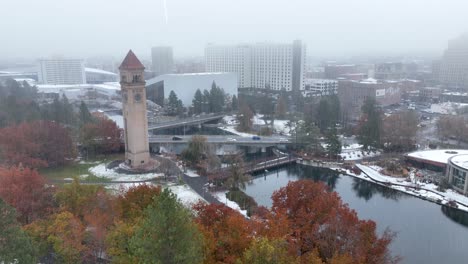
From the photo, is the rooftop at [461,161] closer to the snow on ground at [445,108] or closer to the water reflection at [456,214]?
the water reflection at [456,214]

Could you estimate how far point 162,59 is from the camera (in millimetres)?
91562

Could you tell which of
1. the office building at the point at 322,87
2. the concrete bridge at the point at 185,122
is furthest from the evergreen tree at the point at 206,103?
the office building at the point at 322,87

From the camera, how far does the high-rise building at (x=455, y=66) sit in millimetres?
71625

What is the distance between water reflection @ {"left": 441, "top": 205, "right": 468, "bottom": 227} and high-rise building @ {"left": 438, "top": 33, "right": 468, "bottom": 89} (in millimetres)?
57586

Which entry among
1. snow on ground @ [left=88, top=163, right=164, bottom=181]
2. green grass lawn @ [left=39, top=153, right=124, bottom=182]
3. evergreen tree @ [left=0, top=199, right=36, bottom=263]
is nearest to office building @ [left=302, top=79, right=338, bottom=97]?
green grass lawn @ [left=39, top=153, right=124, bottom=182]

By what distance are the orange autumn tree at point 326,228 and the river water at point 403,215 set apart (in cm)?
401

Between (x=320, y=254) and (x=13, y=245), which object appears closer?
(x=13, y=245)

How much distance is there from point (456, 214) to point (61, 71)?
75.8 metres

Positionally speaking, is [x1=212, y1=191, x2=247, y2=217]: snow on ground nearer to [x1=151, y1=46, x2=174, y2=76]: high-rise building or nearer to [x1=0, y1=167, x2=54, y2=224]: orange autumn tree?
[x1=0, y1=167, x2=54, y2=224]: orange autumn tree

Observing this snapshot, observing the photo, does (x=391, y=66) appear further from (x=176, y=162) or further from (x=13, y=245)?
(x=13, y=245)

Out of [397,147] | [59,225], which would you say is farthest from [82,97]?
[59,225]

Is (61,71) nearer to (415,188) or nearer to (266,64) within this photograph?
(266,64)

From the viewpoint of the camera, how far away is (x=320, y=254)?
12.4m

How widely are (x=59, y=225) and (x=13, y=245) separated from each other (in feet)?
8.16
